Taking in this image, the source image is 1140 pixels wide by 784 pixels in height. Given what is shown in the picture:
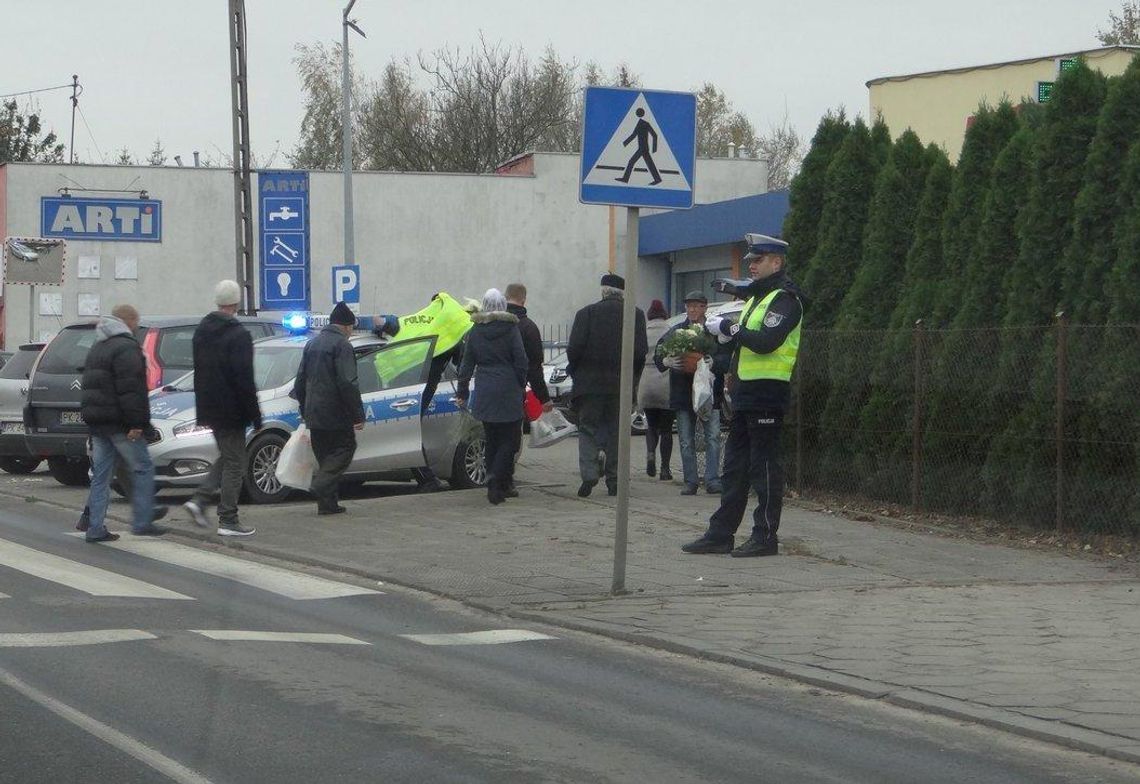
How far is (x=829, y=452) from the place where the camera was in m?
15.1

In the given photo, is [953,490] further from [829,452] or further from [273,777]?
[273,777]

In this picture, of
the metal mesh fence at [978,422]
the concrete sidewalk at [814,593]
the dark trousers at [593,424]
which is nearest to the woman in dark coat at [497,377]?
the concrete sidewalk at [814,593]

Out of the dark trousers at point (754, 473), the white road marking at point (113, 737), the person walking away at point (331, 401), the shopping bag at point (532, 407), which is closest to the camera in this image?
the white road marking at point (113, 737)

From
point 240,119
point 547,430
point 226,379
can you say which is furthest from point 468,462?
point 240,119

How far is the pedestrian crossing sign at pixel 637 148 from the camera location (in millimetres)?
9523

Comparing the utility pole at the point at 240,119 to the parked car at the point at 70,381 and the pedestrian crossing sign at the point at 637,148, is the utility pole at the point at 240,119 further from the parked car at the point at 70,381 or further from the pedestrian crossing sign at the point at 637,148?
the pedestrian crossing sign at the point at 637,148

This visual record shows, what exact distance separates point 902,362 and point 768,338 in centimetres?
358

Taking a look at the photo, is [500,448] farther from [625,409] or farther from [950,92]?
[950,92]

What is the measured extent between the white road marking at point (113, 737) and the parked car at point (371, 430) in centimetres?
852

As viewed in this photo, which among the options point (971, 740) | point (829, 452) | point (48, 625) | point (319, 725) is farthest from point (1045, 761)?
point (829, 452)

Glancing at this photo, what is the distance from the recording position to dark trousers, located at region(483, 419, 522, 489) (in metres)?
14.6

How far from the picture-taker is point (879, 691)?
718cm

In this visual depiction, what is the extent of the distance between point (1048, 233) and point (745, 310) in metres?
3.02

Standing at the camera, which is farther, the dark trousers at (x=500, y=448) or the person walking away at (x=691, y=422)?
the person walking away at (x=691, y=422)
